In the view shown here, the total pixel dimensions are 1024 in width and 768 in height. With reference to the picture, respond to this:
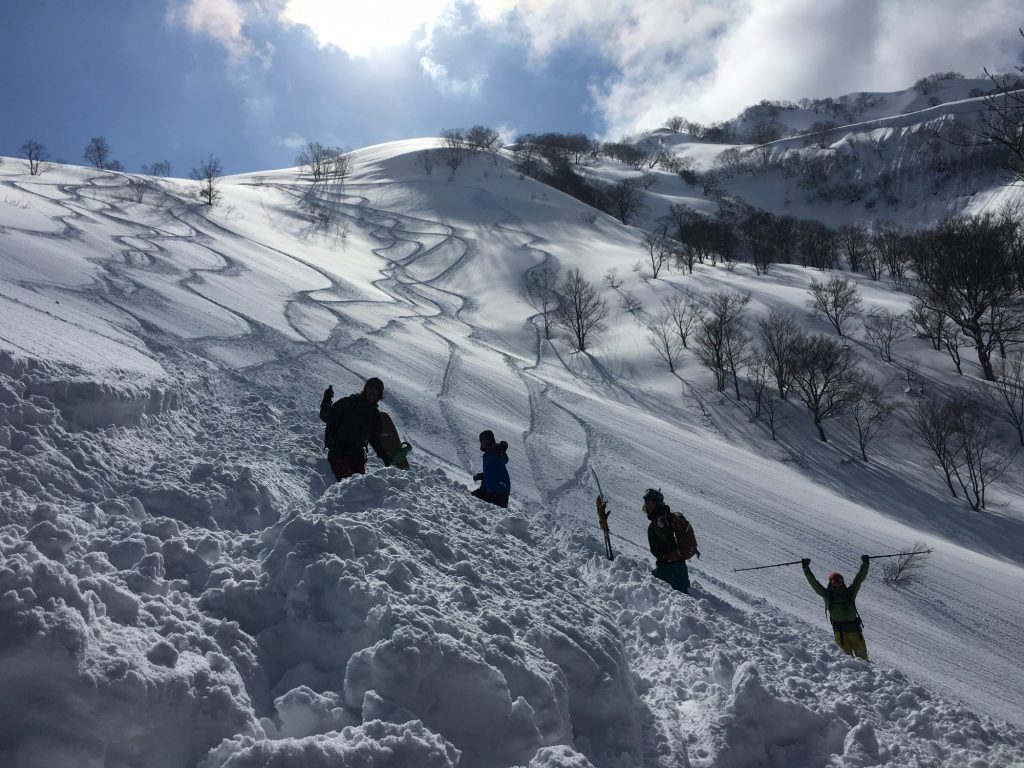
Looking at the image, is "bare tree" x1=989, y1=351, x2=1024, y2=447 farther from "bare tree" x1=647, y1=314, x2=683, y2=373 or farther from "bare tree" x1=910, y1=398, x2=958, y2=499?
"bare tree" x1=647, y1=314, x2=683, y2=373

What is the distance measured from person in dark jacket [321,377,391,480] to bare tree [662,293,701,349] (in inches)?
1100

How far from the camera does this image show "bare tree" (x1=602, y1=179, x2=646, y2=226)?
74000mm

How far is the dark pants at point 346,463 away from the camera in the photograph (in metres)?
7.13

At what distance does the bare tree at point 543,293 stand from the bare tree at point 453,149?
3219cm

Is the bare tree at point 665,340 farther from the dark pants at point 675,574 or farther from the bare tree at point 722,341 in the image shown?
the dark pants at point 675,574

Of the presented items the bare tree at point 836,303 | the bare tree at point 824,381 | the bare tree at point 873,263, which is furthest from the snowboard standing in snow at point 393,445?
the bare tree at point 873,263

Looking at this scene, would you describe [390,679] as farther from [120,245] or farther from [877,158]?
[877,158]

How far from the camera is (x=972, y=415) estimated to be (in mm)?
28234

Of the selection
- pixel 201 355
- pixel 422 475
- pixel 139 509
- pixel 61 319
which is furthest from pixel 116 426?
pixel 201 355

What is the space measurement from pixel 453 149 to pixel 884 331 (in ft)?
179

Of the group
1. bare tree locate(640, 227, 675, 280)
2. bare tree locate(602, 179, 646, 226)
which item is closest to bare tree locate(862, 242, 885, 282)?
bare tree locate(640, 227, 675, 280)

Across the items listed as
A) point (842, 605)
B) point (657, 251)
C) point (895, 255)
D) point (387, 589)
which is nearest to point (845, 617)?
point (842, 605)

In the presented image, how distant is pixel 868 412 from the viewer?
94.6ft

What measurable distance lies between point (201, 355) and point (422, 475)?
22.9ft
